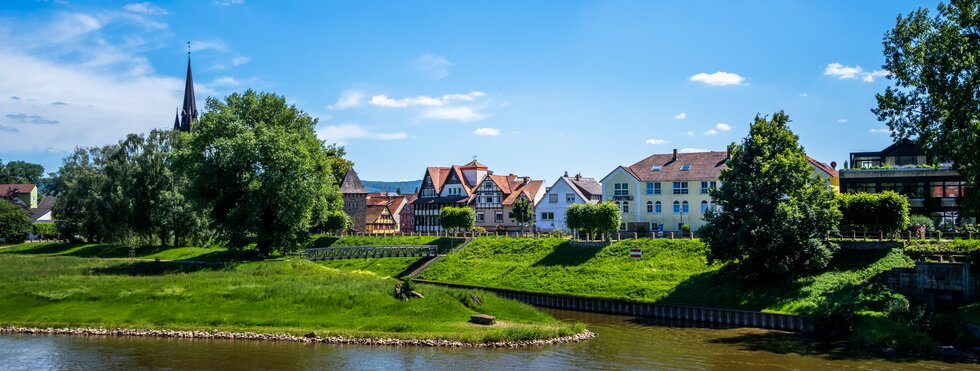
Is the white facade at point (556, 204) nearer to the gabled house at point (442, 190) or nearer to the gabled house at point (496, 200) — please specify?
the gabled house at point (496, 200)

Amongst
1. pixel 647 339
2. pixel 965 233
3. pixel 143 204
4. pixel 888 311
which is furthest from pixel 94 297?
pixel 965 233

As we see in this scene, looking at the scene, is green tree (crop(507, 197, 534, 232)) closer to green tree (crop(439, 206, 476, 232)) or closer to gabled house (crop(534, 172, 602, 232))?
gabled house (crop(534, 172, 602, 232))

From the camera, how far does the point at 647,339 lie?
143 feet

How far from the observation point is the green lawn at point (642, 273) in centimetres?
5034

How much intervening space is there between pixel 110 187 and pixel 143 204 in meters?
4.74

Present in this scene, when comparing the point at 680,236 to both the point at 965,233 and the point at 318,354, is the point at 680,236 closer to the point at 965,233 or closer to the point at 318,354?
the point at 965,233

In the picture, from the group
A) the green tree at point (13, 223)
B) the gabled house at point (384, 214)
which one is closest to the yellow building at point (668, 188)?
the gabled house at point (384, 214)

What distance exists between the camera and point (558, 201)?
100125 mm

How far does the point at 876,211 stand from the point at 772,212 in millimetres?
9099

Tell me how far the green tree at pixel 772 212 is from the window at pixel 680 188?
30.7 metres

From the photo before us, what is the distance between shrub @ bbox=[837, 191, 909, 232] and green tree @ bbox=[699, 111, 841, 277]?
3.43 meters

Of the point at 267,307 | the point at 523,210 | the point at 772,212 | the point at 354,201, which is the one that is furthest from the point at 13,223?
the point at 772,212

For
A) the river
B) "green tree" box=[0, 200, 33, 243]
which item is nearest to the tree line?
"green tree" box=[0, 200, 33, 243]

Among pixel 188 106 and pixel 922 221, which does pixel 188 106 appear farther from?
pixel 922 221
